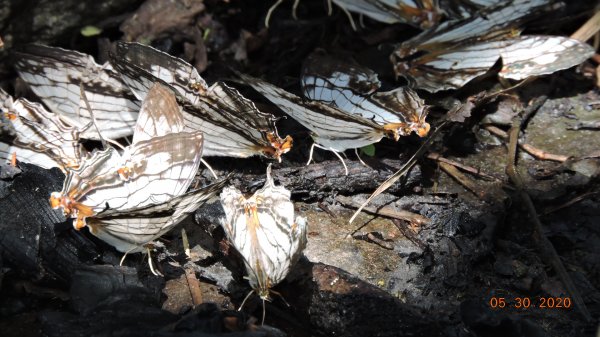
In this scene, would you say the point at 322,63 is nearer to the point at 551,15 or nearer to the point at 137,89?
the point at 137,89

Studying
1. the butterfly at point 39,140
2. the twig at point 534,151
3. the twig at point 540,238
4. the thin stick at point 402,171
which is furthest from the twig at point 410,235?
the butterfly at point 39,140

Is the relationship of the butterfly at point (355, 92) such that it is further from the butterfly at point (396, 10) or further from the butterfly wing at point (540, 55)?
the butterfly wing at point (540, 55)

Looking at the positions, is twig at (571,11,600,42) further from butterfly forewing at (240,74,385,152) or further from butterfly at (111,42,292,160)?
butterfly at (111,42,292,160)

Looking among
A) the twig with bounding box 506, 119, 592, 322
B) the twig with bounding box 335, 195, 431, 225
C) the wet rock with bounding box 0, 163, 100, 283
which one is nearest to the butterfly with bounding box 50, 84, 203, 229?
the wet rock with bounding box 0, 163, 100, 283

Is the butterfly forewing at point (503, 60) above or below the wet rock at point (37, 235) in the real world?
above

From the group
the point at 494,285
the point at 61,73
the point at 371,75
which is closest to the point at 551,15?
the point at 371,75
